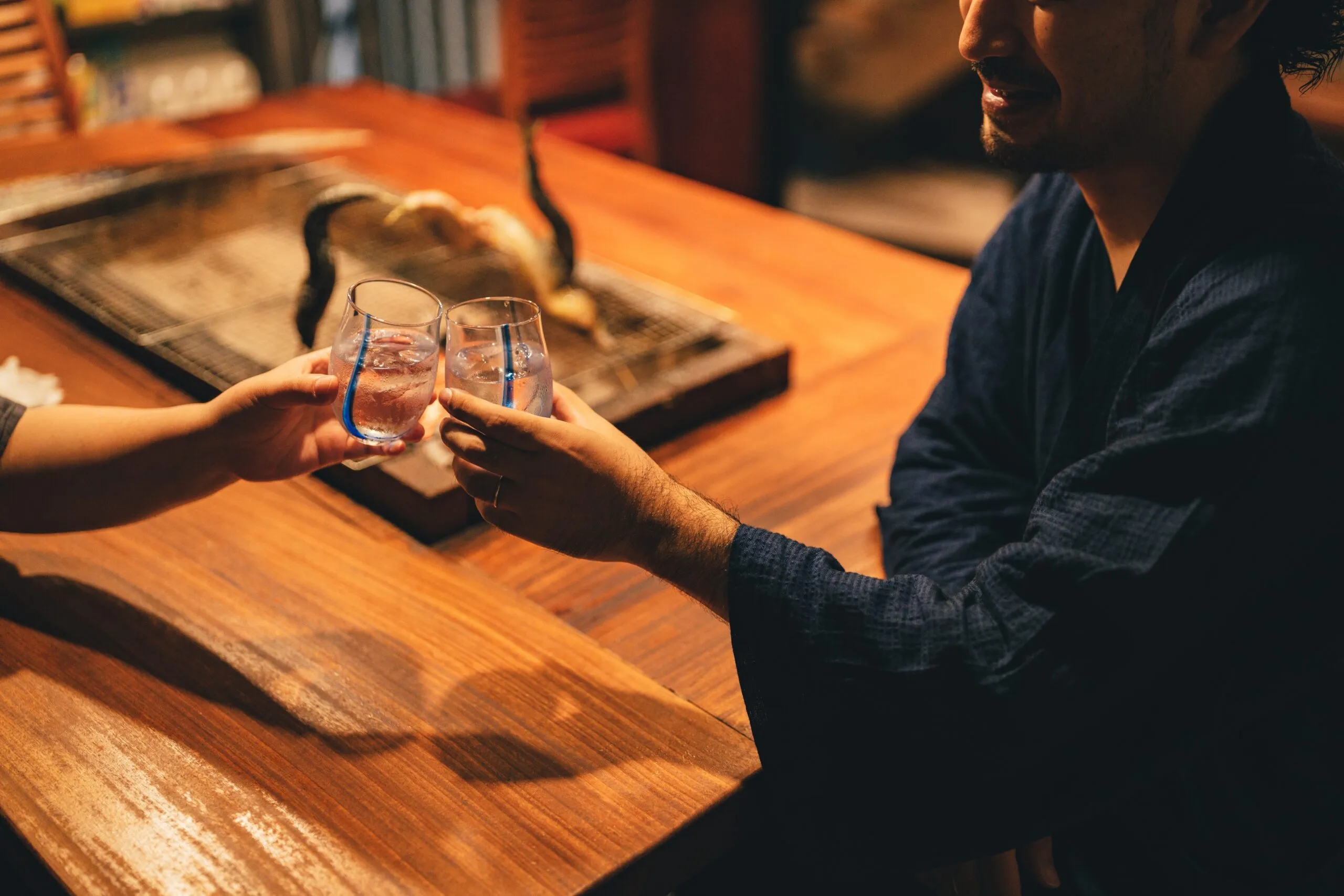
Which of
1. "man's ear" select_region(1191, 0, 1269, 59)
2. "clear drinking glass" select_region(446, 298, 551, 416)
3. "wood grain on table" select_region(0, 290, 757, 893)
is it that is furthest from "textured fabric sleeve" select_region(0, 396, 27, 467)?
"man's ear" select_region(1191, 0, 1269, 59)

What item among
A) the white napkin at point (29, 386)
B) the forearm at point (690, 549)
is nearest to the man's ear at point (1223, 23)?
the forearm at point (690, 549)

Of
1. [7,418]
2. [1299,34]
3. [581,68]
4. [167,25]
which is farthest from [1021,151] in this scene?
[167,25]

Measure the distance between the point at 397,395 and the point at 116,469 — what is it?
0.39 meters

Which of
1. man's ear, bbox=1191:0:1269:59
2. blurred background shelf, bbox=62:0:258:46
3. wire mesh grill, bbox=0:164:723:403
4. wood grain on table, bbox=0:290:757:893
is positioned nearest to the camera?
wood grain on table, bbox=0:290:757:893

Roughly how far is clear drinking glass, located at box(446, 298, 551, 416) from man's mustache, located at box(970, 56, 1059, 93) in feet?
1.83

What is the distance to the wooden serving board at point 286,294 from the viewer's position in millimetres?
1709

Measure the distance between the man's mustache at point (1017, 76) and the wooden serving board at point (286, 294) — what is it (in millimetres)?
667

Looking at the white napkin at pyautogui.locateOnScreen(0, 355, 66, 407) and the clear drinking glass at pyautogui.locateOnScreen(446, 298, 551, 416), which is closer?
the clear drinking glass at pyautogui.locateOnScreen(446, 298, 551, 416)

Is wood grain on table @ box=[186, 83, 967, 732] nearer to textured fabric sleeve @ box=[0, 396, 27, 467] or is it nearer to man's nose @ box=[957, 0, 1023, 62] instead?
textured fabric sleeve @ box=[0, 396, 27, 467]

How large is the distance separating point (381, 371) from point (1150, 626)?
751 mm

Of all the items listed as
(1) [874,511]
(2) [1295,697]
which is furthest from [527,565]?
(2) [1295,697]

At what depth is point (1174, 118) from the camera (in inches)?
46.4

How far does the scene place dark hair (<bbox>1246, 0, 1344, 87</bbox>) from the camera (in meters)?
1.15

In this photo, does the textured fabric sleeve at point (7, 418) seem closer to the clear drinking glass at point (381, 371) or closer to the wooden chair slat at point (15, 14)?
the clear drinking glass at point (381, 371)
